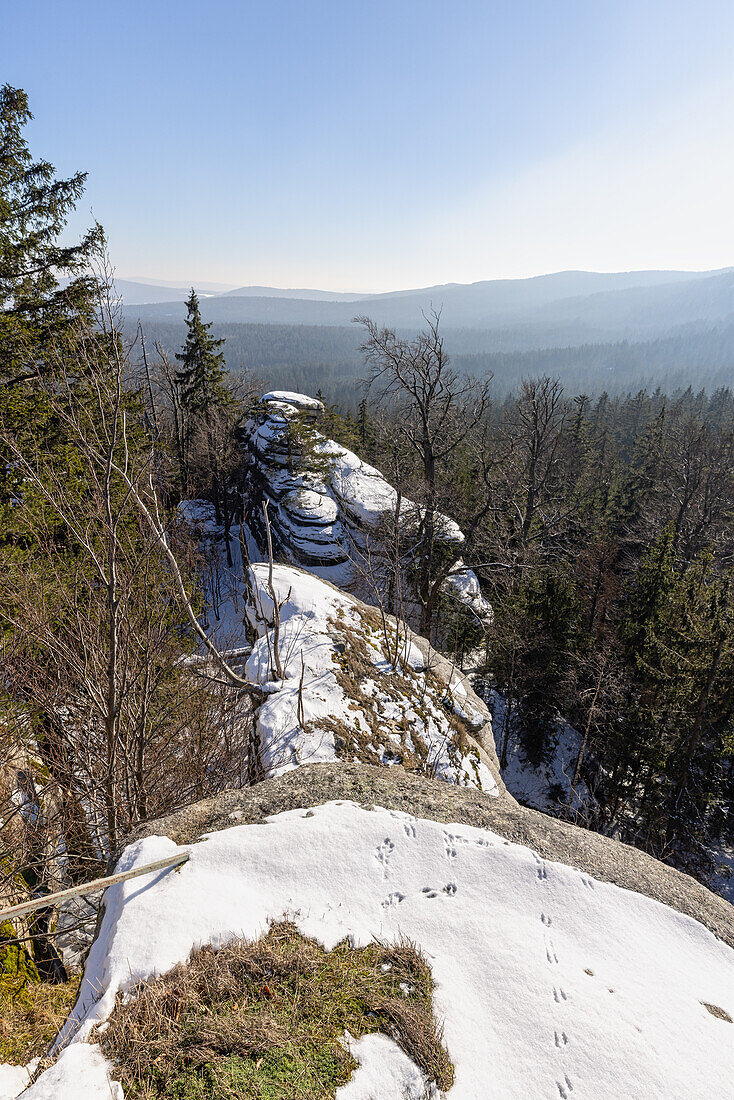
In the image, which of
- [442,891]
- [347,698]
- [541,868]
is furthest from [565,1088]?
[347,698]

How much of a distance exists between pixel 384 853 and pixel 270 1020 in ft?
5.66

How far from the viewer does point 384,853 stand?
4.40 metres

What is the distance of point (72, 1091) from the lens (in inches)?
94.3

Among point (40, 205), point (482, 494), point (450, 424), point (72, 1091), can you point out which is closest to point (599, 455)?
point (482, 494)

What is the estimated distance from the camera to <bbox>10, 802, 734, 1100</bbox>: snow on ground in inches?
113

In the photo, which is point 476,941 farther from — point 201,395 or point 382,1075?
point 201,395

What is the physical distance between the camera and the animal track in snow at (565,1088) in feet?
8.99

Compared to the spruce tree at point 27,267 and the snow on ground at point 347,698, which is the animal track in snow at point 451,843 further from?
the spruce tree at point 27,267

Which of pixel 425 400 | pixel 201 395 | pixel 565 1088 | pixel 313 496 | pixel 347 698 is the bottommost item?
pixel 347 698

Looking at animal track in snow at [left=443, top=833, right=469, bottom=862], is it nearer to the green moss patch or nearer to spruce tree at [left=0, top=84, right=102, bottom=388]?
the green moss patch

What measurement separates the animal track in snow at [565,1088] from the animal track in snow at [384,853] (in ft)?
5.71

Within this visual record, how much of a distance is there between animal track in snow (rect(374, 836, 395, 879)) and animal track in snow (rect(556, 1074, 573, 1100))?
1.74m

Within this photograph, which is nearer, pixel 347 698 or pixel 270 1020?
pixel 270 1020

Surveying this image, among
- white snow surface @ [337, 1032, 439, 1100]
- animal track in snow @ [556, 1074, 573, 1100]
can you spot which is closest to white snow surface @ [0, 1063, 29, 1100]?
white snow surface @ [337, 1032, 439, 1100]
